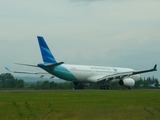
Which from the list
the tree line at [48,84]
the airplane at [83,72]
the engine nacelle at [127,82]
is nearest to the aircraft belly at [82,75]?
the airplane at [83,72]

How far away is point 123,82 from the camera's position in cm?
7000

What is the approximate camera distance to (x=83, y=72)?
224 ft

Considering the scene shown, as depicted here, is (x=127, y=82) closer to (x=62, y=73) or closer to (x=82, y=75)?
(x=82, y=75)

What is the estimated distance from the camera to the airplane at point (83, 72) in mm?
63062

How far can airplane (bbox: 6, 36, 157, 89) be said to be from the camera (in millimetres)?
63062

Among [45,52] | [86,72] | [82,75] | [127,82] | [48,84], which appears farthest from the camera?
[48,84]

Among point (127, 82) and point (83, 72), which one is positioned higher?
point (83, 72)

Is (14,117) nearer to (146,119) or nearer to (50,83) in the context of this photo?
(146,119)

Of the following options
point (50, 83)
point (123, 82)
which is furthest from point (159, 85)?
point (123, 82)

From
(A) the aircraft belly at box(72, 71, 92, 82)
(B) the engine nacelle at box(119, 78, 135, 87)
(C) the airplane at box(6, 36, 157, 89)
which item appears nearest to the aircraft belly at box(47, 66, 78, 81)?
(C) the airplane at box(6, 36, 157, 89)

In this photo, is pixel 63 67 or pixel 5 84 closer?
pixel 63 67

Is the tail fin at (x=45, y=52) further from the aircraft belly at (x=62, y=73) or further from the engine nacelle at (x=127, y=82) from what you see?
the engine nacelle at (x=127, y=82)

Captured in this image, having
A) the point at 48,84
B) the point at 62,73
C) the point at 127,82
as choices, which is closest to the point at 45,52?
the point at 62,73

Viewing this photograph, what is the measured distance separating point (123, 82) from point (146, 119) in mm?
49227
